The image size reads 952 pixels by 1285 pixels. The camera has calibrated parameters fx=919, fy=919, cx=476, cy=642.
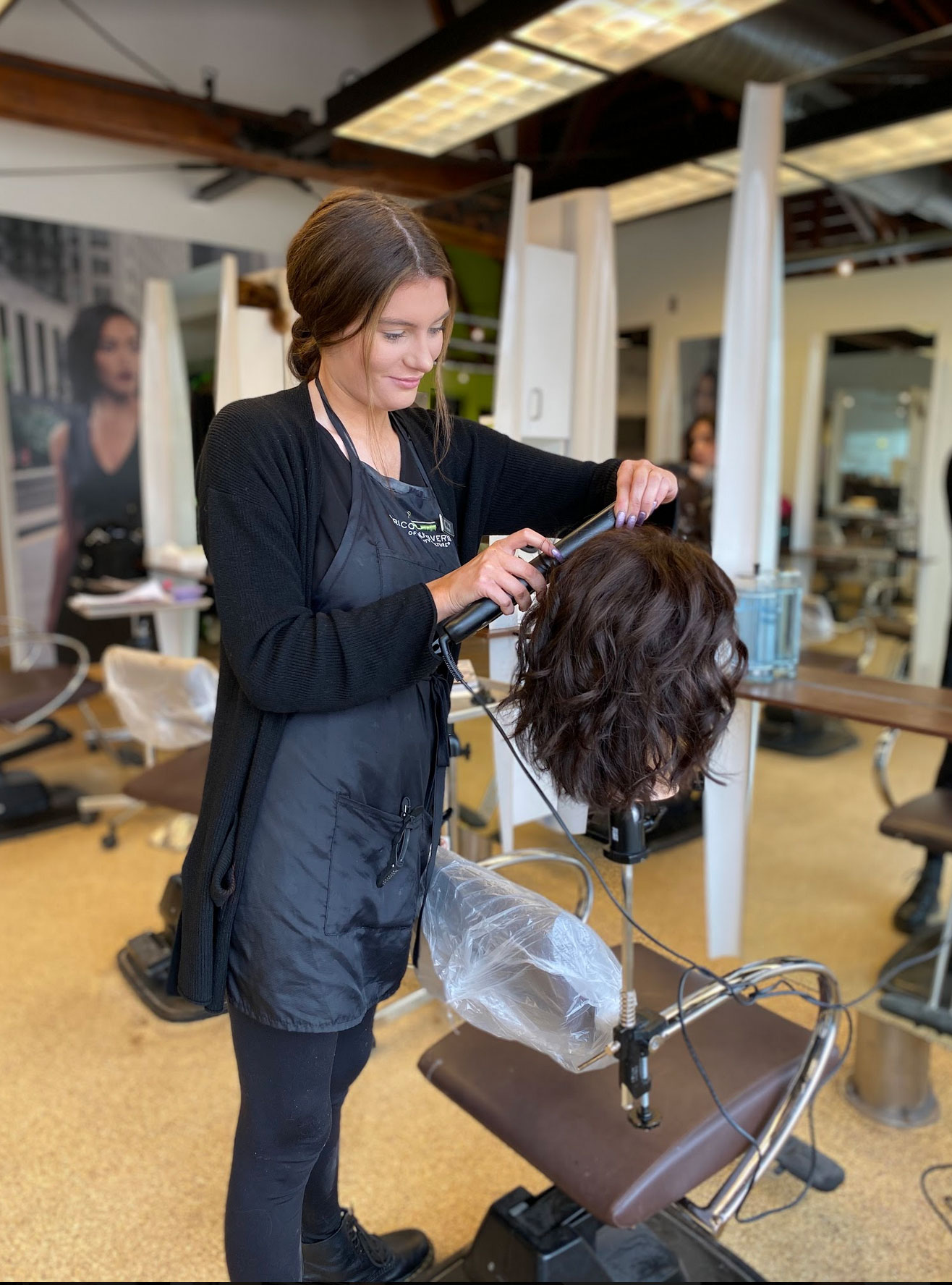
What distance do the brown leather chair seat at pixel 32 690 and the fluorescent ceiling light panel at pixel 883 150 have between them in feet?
10.7

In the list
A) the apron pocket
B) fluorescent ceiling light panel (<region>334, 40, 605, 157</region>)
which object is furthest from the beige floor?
fluorescent ceiling light panel (<region>334, 40, 605, 157</region>)

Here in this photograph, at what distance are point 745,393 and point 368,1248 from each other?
1.84 m

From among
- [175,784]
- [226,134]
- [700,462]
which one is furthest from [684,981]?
[226,134]

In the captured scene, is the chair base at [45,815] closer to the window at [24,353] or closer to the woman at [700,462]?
the window at [24,353]

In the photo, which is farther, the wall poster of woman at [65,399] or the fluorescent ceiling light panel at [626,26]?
the wall poster of woman at [65,399]

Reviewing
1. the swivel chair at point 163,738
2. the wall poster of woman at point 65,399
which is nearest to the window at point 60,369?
the wall poster of woman at point 65,399

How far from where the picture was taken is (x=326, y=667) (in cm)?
89

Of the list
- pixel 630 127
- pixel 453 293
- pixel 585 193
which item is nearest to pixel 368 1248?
pixel 453 293

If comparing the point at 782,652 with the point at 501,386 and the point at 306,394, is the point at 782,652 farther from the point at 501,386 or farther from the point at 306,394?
the point at 306,394

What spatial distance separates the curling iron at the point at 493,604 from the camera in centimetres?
90

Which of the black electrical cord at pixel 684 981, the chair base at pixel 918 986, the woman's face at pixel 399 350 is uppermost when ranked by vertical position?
the woman's face at pixel 399 350

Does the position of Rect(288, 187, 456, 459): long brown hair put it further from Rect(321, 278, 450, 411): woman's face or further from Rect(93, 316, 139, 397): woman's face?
Rect(93, 316, 139, 397): woman's face

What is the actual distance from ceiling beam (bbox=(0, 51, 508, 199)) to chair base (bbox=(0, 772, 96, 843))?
2.35 metres

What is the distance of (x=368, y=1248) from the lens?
4.60ft
